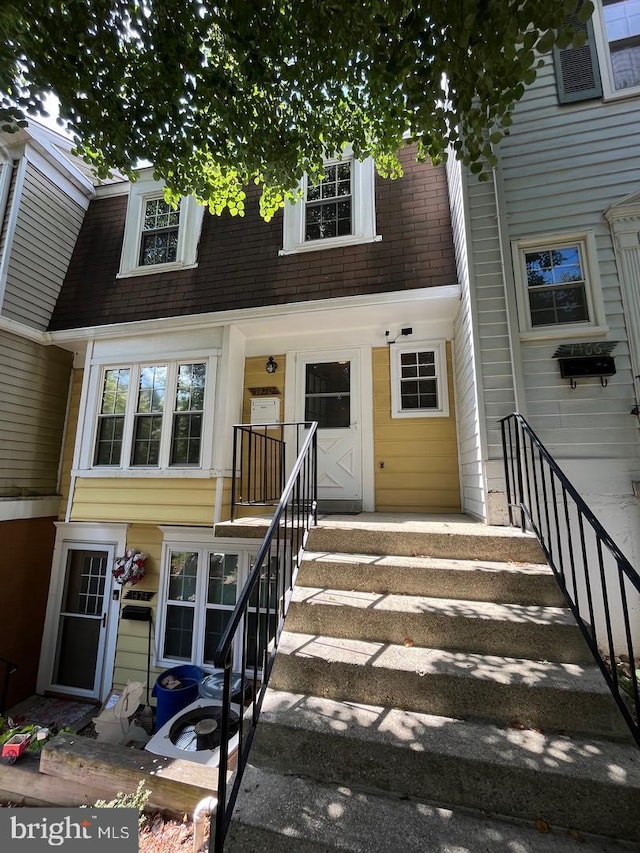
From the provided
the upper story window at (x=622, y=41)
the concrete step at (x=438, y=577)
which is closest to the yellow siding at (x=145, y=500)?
the concrete step at (x=438, y=577)

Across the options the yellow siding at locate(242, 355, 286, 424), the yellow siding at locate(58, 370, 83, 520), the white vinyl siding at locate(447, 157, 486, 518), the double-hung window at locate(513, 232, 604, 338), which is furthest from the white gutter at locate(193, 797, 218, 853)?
the yellow siding at locate(58, 370, 83, 520)

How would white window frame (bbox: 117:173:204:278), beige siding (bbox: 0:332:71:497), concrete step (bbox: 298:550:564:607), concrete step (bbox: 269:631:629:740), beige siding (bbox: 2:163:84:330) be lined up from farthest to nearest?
white window frame (bbox: 117:173:204:278) → beige siding (bbox: 2:163:84:330) → beige siding (bbox: 0:332:71:497) → concrete step (bbox: 298:550:564:607) → concrete step (bbox: 269:631:629:740)

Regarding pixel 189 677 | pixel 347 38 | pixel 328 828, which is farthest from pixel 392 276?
pixel 189 677

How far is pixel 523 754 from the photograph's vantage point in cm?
188

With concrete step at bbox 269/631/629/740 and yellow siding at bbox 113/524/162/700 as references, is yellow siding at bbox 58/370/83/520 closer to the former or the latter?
yellow siding at bbox 113/524/162/700

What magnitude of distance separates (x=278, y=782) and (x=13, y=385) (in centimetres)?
663

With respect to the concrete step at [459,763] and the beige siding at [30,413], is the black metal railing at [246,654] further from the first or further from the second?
the beige siding at [30,413]

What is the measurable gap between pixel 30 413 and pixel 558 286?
7.86 metres

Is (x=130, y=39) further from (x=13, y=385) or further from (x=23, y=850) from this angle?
(x=23, y=850)

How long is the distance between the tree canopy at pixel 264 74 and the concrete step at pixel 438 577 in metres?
3.12

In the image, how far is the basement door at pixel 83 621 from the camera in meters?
5.70

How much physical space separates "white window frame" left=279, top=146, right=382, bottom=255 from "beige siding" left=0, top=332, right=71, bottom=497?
4.49 metres

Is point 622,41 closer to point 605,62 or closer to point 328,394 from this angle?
point 605,62

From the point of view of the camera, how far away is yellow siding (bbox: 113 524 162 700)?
541 centimetres
